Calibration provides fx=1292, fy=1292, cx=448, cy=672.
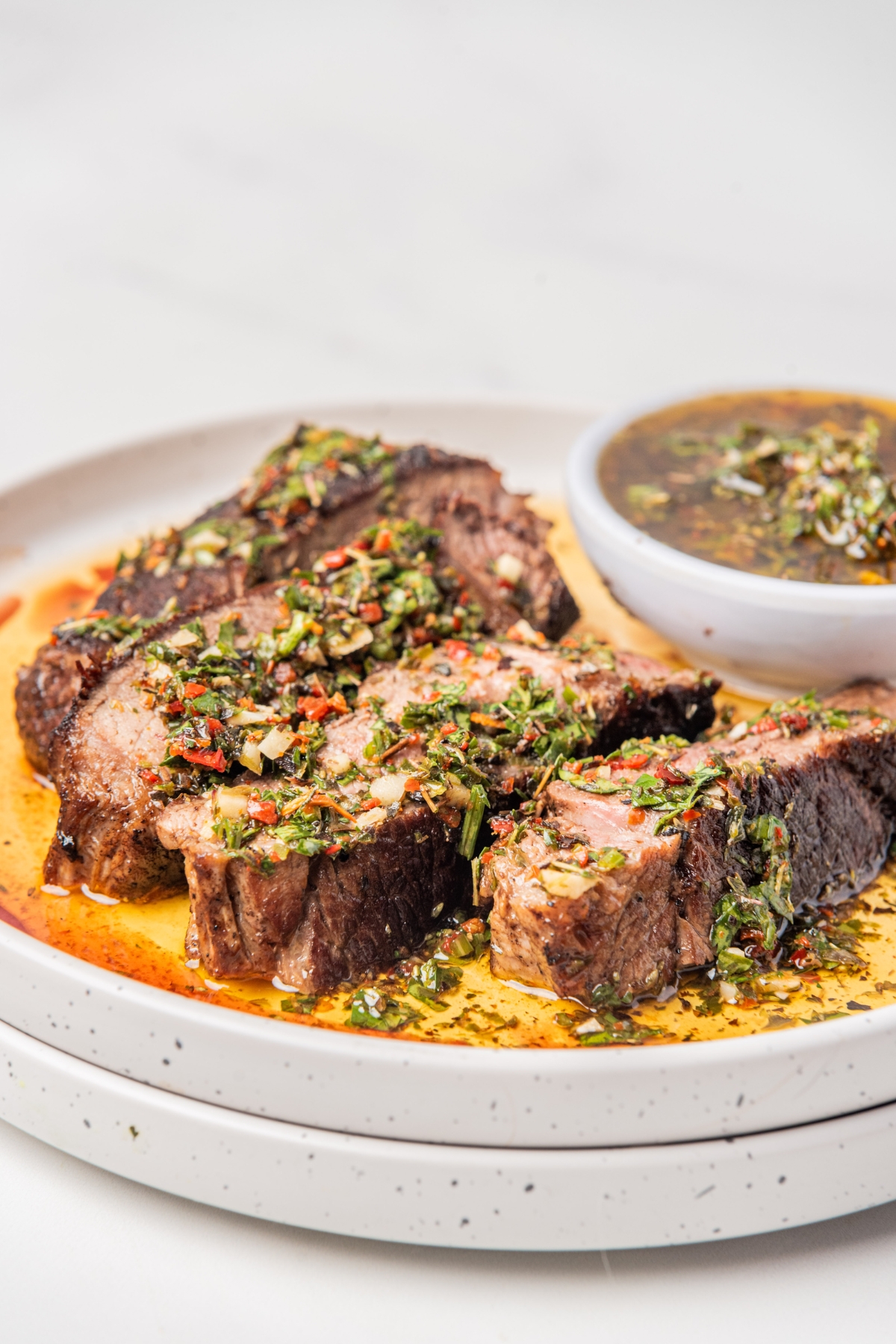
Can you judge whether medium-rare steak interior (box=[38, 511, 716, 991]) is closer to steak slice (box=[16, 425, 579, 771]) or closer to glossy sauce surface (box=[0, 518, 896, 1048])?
glossy sauce surface (box=[0, 518, 896, 1048])

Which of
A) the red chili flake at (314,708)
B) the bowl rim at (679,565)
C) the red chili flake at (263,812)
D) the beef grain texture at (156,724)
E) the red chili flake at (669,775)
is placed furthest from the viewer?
the bowl rim at (679,565)

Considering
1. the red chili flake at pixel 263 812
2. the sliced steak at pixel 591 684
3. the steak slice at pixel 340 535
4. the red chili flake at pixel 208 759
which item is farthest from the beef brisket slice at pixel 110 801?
the sliced steak at pixel 591 684

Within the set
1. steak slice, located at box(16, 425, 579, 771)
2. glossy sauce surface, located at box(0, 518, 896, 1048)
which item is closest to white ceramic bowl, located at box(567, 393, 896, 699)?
steak slice, located at box(16, 425, 579, 771)

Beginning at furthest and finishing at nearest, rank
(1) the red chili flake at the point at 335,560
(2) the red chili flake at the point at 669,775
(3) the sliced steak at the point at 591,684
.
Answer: (1) the red chili flake at the point at 335,560 < (3) the sliced steak at the point at 591,684 < (2) the red chili flake at the point at 669,775

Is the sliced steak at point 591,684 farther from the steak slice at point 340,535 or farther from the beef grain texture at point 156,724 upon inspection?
the steak slice at point 340,535

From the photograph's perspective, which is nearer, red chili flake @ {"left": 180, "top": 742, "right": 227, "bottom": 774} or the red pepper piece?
red chili flake @ {"left": 180, "top": 742, "right": 227, "bottom": 774}

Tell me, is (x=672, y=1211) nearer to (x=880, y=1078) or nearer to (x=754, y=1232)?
(x=754, y=1232)

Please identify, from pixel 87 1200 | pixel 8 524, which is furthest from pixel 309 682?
pixel 8 524

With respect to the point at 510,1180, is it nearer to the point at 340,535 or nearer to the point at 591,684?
the point at 591,684
